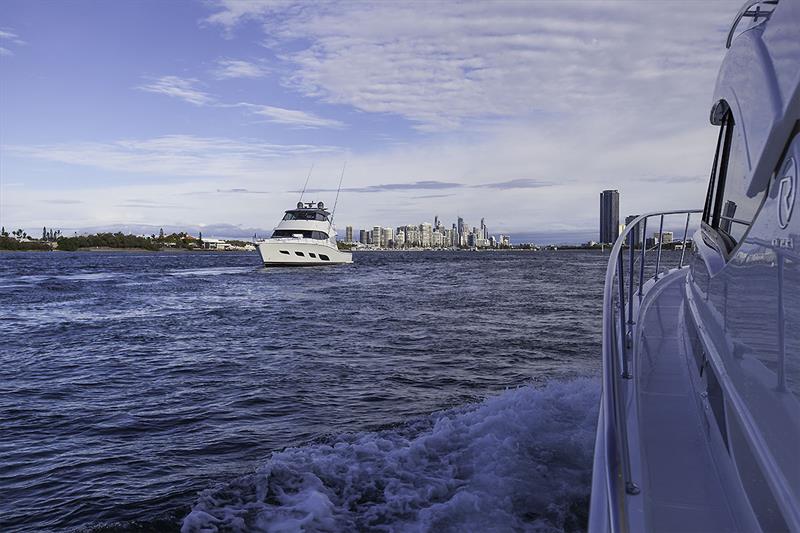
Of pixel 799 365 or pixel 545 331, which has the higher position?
pixel 799 365

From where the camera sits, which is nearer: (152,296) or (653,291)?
(653,291)

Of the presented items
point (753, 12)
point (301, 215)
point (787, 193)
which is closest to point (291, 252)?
point (301, 215)

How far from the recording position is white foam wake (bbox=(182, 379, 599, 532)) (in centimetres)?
424

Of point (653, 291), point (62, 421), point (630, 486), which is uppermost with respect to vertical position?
point (653, 291)

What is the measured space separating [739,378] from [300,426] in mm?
5504

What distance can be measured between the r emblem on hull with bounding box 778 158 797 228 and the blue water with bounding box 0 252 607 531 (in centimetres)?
292

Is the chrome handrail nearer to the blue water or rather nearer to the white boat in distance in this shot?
the blue water

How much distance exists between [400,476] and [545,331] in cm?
904

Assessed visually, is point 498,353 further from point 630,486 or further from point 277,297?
point 277,297

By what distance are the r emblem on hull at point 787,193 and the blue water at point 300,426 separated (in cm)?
292

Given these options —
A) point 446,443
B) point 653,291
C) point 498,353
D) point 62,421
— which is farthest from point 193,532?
point 498,353

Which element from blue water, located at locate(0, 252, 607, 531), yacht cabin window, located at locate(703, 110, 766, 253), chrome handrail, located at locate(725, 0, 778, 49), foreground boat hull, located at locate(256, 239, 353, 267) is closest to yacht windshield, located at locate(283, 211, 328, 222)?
foreground boat hull, located at locate(256, 239, 353, 267)

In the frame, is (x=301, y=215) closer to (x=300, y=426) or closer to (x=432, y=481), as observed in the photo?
(x=300, y=426)

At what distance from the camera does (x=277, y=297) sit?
2383cm
